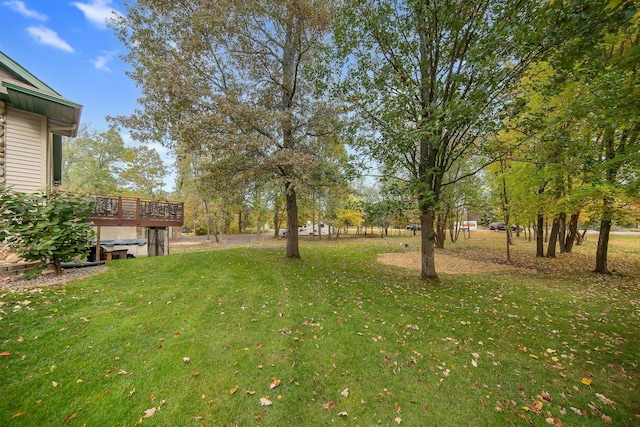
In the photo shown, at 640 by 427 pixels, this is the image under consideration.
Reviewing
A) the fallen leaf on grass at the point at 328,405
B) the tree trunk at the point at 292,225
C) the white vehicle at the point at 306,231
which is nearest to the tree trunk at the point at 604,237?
the tree trunk at the point at 292,225

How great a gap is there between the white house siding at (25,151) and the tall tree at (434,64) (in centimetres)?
1019

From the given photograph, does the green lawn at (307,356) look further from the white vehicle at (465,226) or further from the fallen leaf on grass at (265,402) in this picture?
the white vehicle at (465,226)

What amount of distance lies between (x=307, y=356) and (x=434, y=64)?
24.4 ft

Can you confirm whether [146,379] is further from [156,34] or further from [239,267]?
[156,34]

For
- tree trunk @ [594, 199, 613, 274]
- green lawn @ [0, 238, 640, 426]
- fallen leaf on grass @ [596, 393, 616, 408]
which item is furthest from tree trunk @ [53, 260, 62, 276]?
tree trunk @ [594, 199, 613, 274]

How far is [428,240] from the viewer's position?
7.43 m

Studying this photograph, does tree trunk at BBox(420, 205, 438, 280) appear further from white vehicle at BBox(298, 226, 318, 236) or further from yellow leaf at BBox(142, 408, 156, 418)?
white vehicle at BBox(298, 226, 318, 236)

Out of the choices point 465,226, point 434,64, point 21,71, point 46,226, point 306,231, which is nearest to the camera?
point 46,226

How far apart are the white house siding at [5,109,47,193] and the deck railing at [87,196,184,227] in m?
2.36

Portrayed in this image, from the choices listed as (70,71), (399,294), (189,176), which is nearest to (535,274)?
(399,294)

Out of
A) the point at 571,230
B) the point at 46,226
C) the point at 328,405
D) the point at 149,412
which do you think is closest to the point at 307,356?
the point at 328,405

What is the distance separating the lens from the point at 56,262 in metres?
6.33

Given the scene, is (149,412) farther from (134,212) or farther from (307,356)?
(134,212)

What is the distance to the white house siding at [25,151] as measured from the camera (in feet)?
24.2
